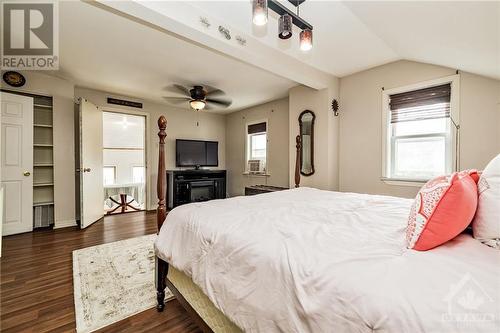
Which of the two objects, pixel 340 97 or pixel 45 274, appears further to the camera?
pixel 340 97

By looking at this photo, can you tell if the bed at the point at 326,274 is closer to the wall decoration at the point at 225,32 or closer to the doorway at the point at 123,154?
the wall decoration at the point at 225,32

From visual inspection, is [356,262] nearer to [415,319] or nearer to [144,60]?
[415,319]

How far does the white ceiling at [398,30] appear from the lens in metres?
1.75

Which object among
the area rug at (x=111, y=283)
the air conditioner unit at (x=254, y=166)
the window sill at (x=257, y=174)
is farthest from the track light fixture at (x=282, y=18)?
the air conditioner unit at (x=254, y=166)

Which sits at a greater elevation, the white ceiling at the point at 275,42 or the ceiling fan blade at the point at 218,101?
the white ceiling at the point at 275,42

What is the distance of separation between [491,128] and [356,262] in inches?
117

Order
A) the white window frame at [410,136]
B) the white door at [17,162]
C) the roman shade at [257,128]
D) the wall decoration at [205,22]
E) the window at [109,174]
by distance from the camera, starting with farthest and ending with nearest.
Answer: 1. the window at [109,174]
2. the roman shade at [257,128]
3. the white door at [17,162]
4. the white window frame at [410,136]
5. the wall decoration at [205,22]

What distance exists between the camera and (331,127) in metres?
3.66

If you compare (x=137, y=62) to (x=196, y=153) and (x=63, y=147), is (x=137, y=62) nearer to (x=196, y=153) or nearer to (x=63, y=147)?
(x=63, y=147)

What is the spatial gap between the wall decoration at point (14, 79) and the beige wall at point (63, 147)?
0.75ft

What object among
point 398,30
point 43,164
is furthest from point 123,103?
point 398,30

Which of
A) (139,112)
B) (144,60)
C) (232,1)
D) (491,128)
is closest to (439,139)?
(491,128)

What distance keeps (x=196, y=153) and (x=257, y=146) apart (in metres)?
1.59

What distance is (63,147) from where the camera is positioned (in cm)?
387
